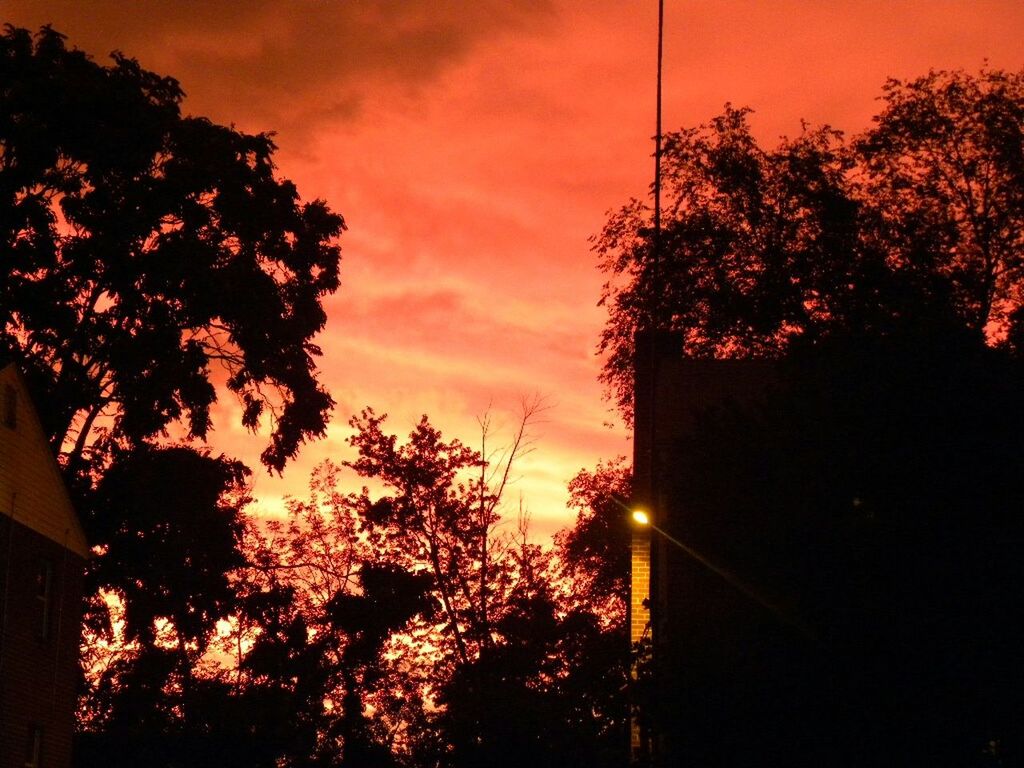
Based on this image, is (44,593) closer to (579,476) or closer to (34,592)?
(34,592)

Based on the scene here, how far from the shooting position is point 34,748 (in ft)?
101

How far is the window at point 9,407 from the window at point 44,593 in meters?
3.83

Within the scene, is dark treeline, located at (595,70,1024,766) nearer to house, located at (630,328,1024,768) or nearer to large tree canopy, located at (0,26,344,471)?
house, located at (630,328,1024,768)

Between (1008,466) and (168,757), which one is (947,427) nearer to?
(1008,466)

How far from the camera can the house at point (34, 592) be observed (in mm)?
28672

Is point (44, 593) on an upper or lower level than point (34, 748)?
upper

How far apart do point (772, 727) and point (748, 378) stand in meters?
10.9

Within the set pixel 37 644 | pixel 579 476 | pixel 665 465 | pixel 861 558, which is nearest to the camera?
pixel 861 558

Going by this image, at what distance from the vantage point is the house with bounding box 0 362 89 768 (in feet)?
94.1

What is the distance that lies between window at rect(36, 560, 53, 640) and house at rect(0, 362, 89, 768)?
2 cm

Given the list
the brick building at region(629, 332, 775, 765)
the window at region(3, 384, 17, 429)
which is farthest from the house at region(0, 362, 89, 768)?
the brick building at region(629, 332, 775, 765)

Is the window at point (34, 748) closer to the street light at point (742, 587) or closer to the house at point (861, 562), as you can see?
the street light at point (742, 587)

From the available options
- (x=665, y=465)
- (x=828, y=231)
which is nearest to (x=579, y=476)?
(x=828, y=231)

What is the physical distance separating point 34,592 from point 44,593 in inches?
42.8
